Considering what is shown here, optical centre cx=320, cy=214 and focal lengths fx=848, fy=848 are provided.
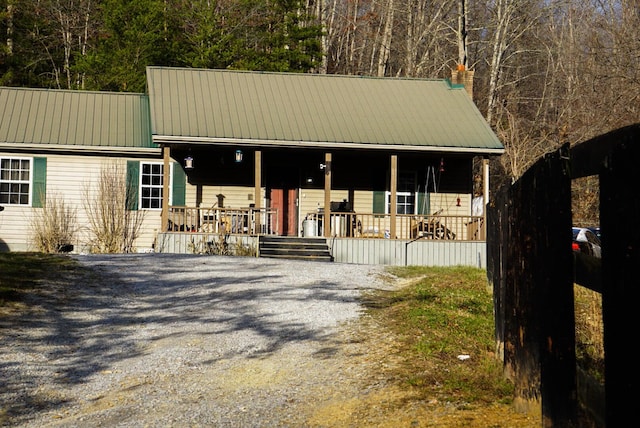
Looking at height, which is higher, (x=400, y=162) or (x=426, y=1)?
(x=426, y=1)

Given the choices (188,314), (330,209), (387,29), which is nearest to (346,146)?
(330,209)

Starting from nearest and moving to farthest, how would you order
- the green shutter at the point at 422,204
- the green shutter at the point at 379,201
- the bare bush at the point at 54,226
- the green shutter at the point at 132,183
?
the bare bush at the point at 54,226 < the green shutter at the point at 132,183 < the green shutter at the point at 379,201 < the green shutter at the point at 422,204

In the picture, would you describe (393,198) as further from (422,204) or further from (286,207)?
(286,207)

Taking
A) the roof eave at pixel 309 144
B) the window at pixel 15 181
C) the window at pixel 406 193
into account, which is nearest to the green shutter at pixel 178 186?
the roof eave at pixel 309 144

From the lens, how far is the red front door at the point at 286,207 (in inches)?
950

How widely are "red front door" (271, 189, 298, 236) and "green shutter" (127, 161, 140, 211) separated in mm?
3794

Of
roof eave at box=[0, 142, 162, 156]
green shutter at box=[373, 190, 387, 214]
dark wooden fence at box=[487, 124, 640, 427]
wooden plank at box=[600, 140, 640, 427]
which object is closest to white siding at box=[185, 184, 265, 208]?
roof eave at box=[0, 142, 162, 156]

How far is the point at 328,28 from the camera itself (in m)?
45.1

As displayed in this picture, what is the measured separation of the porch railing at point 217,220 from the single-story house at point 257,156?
54 millimetres

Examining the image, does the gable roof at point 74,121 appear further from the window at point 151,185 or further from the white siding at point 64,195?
the window at point 151,185

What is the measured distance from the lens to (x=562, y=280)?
504 cm

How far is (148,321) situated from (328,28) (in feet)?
118

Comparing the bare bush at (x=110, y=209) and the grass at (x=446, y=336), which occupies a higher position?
the bare bush at (x=110, y=209)

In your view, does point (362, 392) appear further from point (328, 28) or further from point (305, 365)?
point (328, 28)
